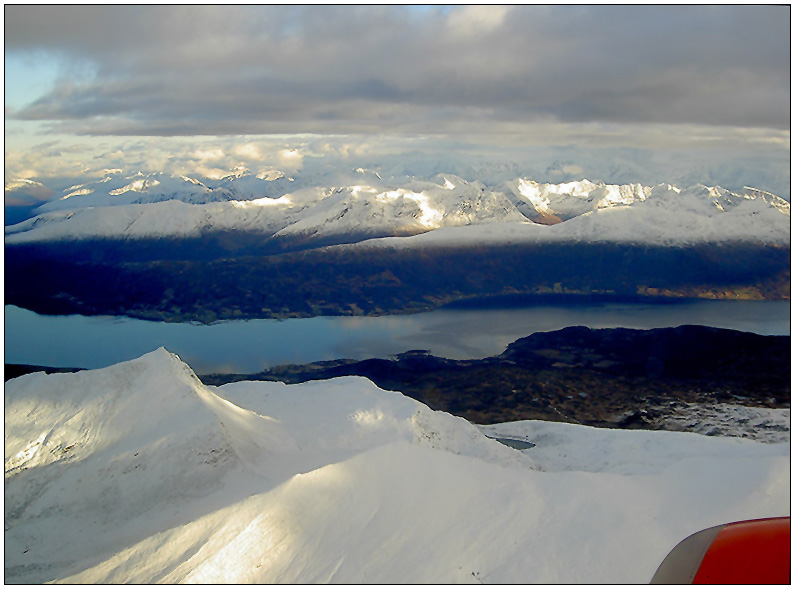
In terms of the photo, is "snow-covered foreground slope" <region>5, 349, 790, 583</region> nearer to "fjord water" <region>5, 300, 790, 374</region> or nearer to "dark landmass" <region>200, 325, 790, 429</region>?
"dark landmass" <region>200, 325, 790, 429</region>

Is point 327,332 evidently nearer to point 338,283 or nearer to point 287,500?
point 338,283

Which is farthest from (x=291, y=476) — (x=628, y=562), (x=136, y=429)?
(x=628, y=562)

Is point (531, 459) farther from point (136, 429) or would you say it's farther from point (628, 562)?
point (136, 429)

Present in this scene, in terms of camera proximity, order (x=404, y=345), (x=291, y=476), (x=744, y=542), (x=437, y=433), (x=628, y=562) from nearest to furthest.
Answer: (x=744, y=542) → (x=628, y=562) → (x=291, y=476) → (x=437, y=433) → (x=404, y=345)

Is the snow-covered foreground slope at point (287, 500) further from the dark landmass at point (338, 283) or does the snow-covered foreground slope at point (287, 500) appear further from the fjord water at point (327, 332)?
the dark landmass at point (338, 283)

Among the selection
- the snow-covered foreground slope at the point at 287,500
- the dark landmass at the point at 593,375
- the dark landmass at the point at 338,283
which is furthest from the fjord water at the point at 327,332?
the snow-covered foreground slope at the point at 287,500

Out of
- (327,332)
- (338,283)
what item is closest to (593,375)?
(327,332)

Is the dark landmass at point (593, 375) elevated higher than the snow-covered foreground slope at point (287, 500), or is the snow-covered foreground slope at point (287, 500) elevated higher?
the snow-covered foreground slope at point (287, 500)
